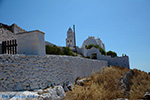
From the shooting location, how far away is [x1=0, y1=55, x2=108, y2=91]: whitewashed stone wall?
15.6ft

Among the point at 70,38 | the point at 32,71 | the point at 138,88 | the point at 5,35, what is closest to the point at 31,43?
the point at 32,71

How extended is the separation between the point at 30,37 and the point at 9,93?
3.02 metres

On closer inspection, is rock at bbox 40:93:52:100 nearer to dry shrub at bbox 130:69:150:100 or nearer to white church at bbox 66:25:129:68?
dry shrub at bbox 130:69:150:100

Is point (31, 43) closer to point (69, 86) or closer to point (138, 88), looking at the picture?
point (69, 86)

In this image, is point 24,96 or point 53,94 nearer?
point 24,96

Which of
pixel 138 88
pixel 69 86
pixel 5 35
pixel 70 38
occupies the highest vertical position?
pixel 70 38

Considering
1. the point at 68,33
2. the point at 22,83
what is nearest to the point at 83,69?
the point at 22,83

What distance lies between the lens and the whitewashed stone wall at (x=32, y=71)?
4762 mm

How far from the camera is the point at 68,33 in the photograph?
1138 inches

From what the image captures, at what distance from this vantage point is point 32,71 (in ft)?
18.4

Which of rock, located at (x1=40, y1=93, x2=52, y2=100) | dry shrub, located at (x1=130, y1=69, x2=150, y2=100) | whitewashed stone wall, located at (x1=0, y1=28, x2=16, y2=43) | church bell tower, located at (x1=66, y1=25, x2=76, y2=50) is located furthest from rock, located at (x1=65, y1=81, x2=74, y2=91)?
church bell tower, located at (x1=66, y1=25, x2=76, y2=50)

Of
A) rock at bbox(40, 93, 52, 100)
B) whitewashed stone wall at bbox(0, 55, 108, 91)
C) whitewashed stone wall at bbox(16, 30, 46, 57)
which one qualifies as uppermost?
whitewashed stone wall at bbox(16, 30, 46, 57)

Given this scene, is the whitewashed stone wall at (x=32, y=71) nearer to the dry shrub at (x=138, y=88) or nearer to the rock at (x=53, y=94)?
the rock at (x=53, y=94)

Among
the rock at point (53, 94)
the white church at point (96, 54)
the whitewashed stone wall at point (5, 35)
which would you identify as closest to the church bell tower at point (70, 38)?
the white church at point (96, 54)
